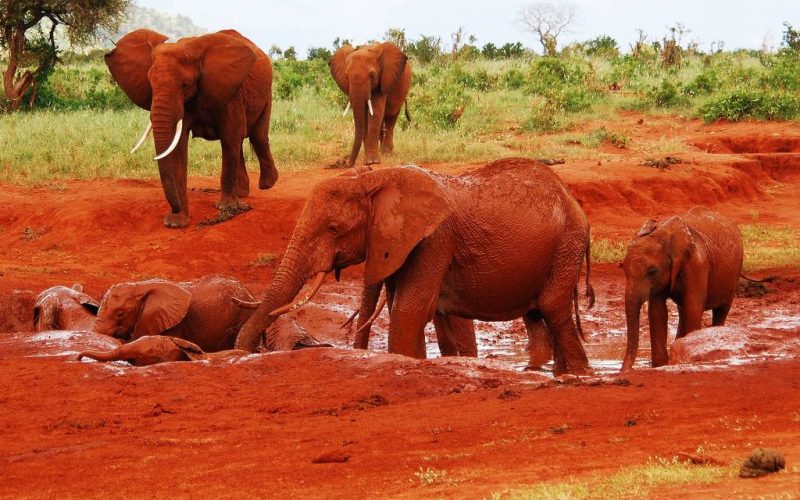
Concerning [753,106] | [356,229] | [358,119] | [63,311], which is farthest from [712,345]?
[753,106]

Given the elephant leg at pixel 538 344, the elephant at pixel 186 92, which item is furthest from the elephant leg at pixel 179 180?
the elephant leg at pixel 538 344

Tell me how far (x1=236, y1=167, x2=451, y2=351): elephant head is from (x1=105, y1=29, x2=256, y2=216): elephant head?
6.07 meters

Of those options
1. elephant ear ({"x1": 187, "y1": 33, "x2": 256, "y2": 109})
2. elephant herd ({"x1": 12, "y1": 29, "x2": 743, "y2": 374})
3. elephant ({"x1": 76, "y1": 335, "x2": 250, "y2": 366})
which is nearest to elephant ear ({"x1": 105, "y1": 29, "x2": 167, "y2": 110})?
elephant ear ({"x1": 187, "y1": 33, "x2": 256, "y2": 109})

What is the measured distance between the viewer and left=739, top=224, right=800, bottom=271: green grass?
1459 cm

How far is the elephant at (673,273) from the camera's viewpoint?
1009cm

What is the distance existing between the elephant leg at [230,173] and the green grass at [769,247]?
5.99 metres

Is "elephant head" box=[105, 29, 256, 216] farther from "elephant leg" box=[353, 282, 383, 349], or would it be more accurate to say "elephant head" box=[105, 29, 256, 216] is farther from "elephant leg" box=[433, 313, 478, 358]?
"elephant leg" box=[353, 282, 383, 349]

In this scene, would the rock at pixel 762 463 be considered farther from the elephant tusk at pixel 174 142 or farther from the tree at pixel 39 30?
the tree at pixel 39 30

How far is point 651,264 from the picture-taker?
10102mm

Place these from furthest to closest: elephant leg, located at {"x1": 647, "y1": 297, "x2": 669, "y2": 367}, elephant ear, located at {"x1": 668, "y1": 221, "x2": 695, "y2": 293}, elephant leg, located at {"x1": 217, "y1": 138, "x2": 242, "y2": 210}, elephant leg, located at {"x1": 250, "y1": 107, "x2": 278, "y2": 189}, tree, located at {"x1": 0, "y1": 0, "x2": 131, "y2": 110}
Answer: tree, located at {"x1": 0, "y1": 0, "x2": 131, "y2": 110} → elephant leg, located at {"x1": 250, "y1": 107, "x2": 278, "y2": 189} → elephant leg, located at {"x1": 217, "y1": 138, "x2": 242, "y2": 210} → elephant leg, located at {"x1": 647, "y1": 297, "x2": 669, "y2": 367} → elephant ear, located at {"x1": 668, "y1": 221, "x2": 695, "y2": 293}

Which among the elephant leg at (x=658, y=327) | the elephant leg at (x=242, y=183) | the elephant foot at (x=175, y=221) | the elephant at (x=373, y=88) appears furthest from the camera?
the elephant at (x=373, y=88)

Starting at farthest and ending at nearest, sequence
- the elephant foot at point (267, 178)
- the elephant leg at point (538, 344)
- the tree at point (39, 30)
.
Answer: the tree at point (39, 30), the elephant foot at point (267, 178), the elephant leg at point (538, 344)

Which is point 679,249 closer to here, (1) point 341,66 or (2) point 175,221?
(2) point 175,221

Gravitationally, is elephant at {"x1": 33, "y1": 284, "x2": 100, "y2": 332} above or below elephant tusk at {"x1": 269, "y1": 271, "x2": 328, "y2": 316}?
below
